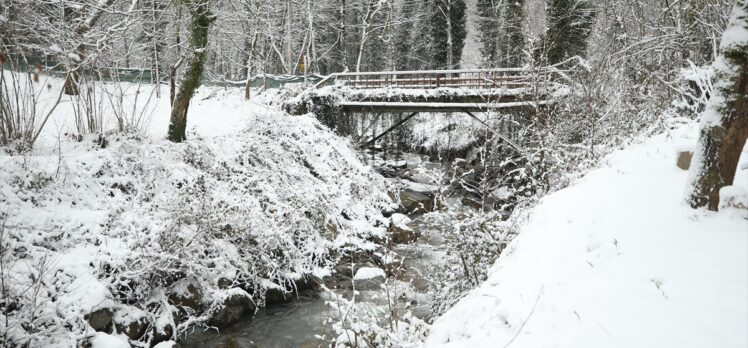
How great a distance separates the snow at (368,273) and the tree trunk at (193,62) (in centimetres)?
523

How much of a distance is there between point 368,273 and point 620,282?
21.1 feet

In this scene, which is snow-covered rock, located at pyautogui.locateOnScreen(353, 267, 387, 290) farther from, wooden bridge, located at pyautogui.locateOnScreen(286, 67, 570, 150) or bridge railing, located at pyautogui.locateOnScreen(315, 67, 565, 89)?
bridge railing, located at pyautogui.locateOnScreen(315, 67, 565, 89)

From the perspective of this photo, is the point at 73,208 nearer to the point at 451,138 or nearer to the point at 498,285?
the point at 498,285

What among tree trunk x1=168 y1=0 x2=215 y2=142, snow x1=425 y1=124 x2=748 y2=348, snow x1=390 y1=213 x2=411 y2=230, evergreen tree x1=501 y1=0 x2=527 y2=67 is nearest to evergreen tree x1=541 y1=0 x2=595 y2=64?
evergreen tree x1=501 y1=0 x2=527 y2=67

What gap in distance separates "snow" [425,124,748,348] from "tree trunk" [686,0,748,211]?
0.29 meters

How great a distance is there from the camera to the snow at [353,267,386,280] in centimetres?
927

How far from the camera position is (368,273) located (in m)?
9.41

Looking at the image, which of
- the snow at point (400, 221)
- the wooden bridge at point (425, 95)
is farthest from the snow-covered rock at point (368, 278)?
the wooden bridge at point (425, 95)

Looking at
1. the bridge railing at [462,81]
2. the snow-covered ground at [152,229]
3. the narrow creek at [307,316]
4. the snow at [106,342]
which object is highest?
the bridge railing at [462,81]

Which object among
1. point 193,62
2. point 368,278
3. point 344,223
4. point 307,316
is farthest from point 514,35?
point 307,316

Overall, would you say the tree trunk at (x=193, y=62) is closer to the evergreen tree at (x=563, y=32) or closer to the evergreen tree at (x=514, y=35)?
the evergreen tree at (x=563, y=32)

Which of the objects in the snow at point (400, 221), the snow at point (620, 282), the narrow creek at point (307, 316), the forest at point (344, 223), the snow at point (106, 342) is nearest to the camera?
the snow at point (620, 282)

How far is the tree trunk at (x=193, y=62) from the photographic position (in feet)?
31.8

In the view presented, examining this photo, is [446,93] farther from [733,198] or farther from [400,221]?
[733,198]
